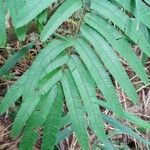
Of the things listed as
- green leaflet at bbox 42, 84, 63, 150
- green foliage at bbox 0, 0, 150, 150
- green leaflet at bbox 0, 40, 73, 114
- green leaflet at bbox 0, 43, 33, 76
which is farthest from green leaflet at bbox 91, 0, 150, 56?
green leaflet at bbox 0, 43, 33, 76

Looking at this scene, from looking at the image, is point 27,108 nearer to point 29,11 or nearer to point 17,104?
point 29,11

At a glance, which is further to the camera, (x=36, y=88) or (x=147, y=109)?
(x=147, y=109)

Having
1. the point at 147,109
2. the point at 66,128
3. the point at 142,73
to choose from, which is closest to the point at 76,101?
the point at 142,73

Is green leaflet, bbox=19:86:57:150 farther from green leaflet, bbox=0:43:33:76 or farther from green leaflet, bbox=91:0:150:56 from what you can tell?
green leaflet, bbox=0:43:33:76

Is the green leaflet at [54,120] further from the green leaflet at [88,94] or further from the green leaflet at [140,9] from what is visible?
the green leaflet at [140,9]

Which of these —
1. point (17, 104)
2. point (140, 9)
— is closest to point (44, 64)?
point (140, 9)

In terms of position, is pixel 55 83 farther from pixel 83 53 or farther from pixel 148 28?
pixel 148 28
